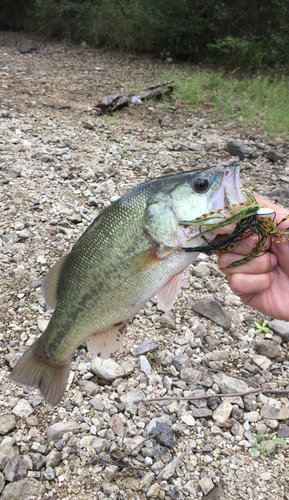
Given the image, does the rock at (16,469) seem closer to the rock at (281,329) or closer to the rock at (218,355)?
the rock at (218,355)

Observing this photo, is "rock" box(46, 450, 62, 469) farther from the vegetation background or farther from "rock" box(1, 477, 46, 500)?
the vegetation background

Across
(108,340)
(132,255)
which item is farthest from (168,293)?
(108,340)

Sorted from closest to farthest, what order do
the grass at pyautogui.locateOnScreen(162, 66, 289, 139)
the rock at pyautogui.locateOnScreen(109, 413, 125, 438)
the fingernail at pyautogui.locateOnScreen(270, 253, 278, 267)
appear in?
1. the fingernail at pyautogui.locateOnScreen(270, 253, 278, 267)
2. the rock at pyautogui.locateOnScreen(109, 413, 125, 438)
3. the grass at pyautogui.locateOnScreen(162, 66, 289, 139)

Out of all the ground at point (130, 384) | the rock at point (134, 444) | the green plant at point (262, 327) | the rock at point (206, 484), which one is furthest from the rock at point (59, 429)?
the green plant at point (262, 327)

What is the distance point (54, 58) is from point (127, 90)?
5308 mm

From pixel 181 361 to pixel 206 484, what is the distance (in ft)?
3.25

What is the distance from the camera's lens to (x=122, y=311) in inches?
72.1

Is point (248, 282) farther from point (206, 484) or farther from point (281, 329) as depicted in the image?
point (281, 329)

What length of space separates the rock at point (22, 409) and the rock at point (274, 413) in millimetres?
1757

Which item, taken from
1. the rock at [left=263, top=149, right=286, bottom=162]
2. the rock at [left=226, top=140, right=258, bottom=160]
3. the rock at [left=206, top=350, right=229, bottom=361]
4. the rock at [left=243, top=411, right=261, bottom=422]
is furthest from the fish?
the rock at [left=263, top=149, right=286, bottom=162]

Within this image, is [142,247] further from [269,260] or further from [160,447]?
[160,447]

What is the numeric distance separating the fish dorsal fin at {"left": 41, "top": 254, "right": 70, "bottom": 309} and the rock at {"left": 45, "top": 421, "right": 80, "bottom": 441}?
1.25 metres

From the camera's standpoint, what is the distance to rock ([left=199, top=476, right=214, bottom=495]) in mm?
2516

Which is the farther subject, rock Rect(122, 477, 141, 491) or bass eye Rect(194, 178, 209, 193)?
rock Rect(122, 477, 141, 491)
